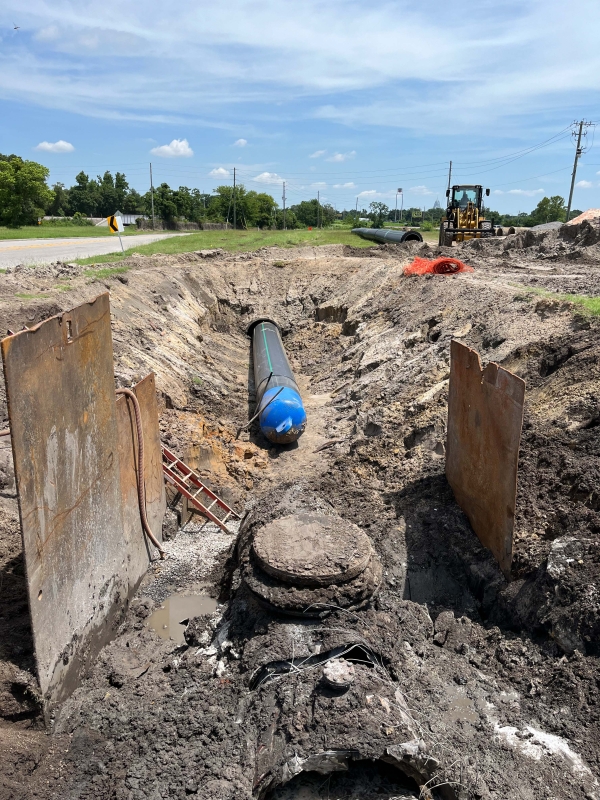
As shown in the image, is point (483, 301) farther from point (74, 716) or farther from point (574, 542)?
point (74, 716)

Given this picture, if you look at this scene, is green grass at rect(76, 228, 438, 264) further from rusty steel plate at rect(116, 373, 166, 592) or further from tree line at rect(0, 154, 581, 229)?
tree line at rect(0, 154, 581, 229)

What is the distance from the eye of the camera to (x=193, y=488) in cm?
984

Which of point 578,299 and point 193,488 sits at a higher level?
point 578,299

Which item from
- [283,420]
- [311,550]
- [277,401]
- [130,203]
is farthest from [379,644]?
[130,203]

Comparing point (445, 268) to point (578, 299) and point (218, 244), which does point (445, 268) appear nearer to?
point (578, 299)

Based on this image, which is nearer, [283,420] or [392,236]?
[283,420]

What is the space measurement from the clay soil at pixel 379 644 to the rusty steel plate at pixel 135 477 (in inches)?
15.1

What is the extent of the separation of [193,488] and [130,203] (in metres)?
83.9

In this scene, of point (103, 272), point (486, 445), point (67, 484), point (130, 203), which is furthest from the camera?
point (130, 203)

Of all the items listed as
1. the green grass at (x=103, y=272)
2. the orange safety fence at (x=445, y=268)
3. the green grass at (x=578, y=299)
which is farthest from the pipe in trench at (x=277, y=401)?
the orange safety fence at (x=445, y=268)

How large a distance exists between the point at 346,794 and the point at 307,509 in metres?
3.33

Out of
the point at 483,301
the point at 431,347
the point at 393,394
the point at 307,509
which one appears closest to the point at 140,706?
the point at 307,509

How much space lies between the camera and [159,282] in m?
19.0

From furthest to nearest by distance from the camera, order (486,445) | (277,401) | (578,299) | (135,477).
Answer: (277,401), (578,299), (135,477), (486,445)
